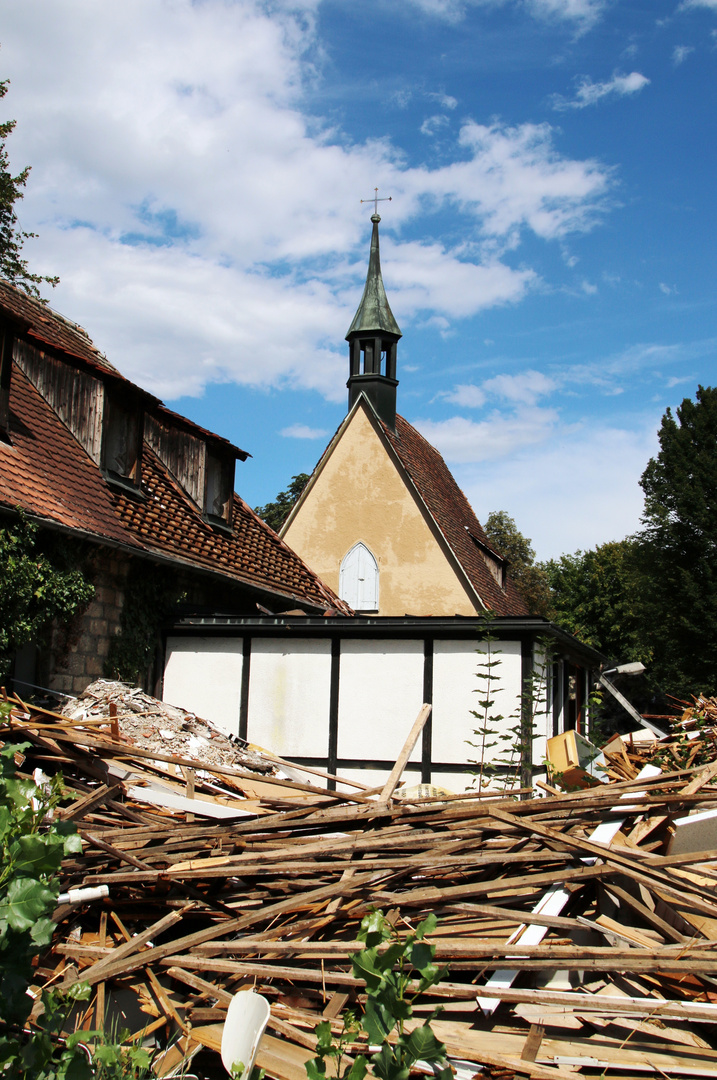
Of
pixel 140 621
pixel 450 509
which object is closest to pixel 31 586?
pixel 140 621

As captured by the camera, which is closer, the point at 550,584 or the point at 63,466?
the point at 63,466

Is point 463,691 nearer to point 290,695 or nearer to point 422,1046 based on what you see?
point 290,695

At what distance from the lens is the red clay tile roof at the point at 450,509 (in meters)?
21.4

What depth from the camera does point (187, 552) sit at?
1192cm

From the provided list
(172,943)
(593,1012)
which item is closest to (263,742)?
(172,943)

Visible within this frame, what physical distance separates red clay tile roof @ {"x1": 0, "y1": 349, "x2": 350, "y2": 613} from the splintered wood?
530 centimetres

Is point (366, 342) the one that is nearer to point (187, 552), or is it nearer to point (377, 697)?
point (187, 552)

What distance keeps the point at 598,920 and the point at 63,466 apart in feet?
28.9

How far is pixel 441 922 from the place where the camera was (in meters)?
3.44

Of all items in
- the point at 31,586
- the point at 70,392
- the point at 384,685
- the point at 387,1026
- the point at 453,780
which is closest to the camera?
the point at 387,1026

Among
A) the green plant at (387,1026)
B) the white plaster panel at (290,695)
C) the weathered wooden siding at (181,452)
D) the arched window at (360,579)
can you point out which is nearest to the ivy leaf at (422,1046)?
the green plant at (387,1026)

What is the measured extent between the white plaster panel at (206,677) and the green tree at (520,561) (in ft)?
109

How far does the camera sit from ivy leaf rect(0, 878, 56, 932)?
2424 millimetres

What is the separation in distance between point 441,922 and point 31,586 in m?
6.26
